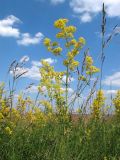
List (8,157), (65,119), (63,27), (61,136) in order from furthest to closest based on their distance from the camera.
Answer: (63,27) < (65,119) < (61,136) < (8,157)

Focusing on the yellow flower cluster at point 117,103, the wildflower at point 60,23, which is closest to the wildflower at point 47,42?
the wildflower at point 60,23

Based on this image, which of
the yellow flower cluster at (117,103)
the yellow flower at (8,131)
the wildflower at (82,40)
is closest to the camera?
the yellow flower at (8,131)

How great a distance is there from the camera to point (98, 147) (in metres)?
4.27

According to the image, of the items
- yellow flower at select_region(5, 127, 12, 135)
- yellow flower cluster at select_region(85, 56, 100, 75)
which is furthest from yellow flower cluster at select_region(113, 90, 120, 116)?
yellow flower at select_region(5, 127, 12, 135)

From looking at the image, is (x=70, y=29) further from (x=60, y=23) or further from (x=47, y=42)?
(x=47, y=42)

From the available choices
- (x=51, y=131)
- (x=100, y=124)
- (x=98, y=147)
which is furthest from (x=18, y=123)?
(x=98, y=147)

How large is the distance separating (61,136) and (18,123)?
1279mm

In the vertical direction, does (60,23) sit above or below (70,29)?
above

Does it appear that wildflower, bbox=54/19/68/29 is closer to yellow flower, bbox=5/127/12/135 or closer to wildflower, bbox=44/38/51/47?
wildflower, bbox=44/38/51/47

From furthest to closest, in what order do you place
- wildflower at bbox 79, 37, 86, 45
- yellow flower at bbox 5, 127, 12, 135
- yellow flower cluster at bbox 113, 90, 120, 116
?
yellow flower cluster at bbox 113, 90, 120, 116 → wildflower at bbox 79, 37, 86, 45 → yellow flower at bbox 5, 127, 12, 135

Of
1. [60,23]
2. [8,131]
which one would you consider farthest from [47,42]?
[8,131]

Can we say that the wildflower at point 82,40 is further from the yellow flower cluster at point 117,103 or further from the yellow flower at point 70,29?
the yellow flower cluster at point 117,103

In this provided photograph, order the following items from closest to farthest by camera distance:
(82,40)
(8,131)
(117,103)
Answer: (8,131), (82,40), (117,103)

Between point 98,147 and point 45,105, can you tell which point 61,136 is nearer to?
point 98,147
